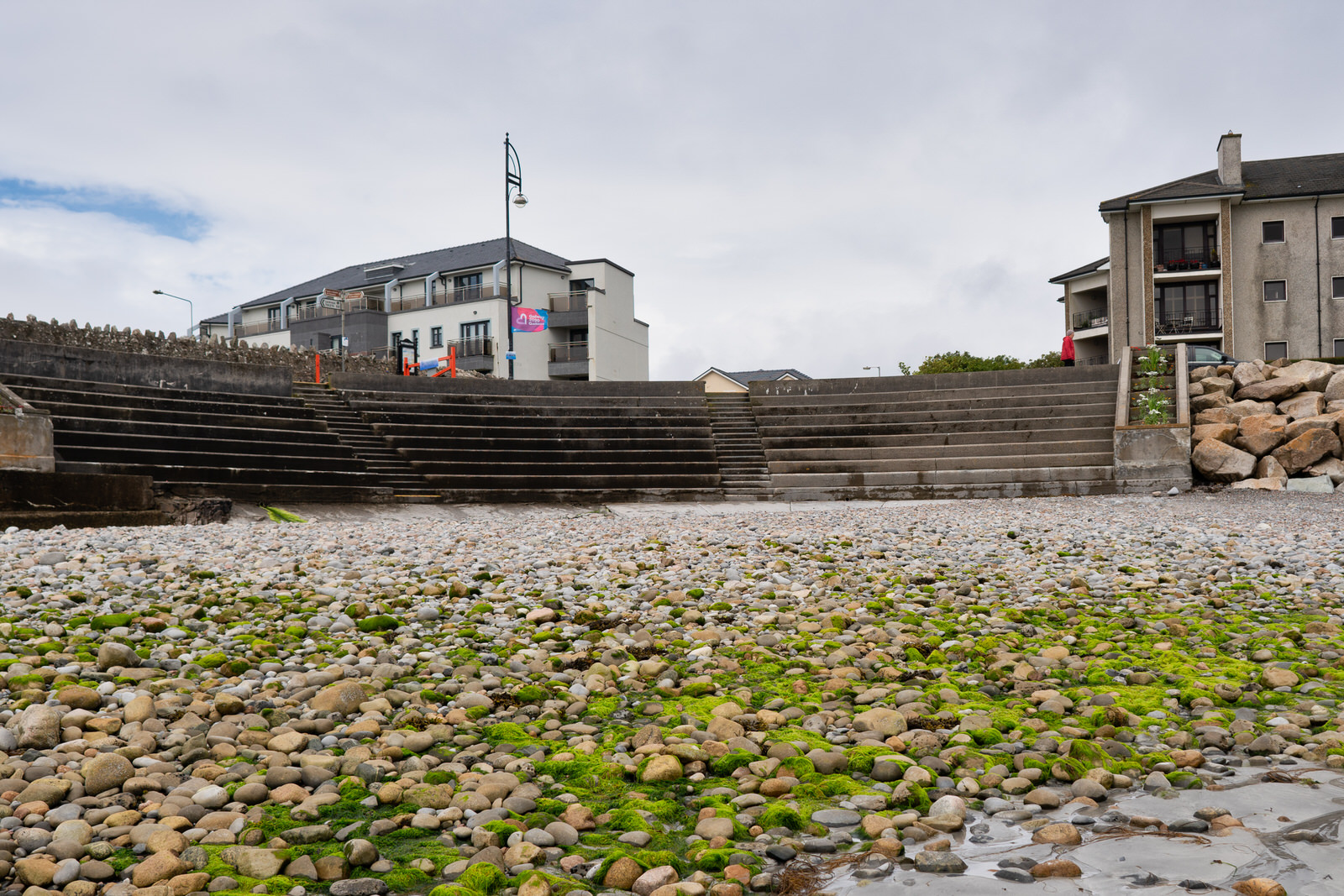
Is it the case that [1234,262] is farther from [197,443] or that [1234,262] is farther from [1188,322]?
[197,443]

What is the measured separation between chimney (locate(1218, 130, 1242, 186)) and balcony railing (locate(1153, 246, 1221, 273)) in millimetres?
2795

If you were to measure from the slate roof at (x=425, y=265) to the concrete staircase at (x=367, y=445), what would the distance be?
28295 mm

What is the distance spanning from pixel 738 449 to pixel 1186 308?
26.4 metres

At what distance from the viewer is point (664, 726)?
3578 mm

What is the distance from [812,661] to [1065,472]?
13325 millimetres

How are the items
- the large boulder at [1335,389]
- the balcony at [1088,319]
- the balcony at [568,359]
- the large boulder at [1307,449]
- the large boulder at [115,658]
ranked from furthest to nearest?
the balcony at [568,359] < the balcony at [1088,319] < the large boulder at [1335,389] < the large boulder at [1307,449] < the large boulder at [115,658]

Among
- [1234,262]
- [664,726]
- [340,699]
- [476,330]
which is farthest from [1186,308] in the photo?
[340,699]

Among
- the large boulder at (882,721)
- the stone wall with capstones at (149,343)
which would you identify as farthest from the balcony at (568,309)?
the large boulder at (882,721)

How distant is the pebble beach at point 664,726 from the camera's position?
239cm

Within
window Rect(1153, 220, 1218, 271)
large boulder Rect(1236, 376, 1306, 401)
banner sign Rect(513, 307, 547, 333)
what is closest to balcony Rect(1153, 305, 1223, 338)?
window Rect(1153, 220, 1218, 271)

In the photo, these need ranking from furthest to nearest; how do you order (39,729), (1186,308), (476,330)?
1. (476,330)
2. (1186,308)
3. (39,729)

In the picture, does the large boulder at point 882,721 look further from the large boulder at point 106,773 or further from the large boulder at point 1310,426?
the large boulder at point 1310,426

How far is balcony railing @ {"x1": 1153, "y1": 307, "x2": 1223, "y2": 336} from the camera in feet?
113

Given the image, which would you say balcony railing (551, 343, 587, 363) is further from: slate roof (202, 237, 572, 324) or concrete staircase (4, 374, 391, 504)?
concrete staircase (4, 374, 391, 504)
